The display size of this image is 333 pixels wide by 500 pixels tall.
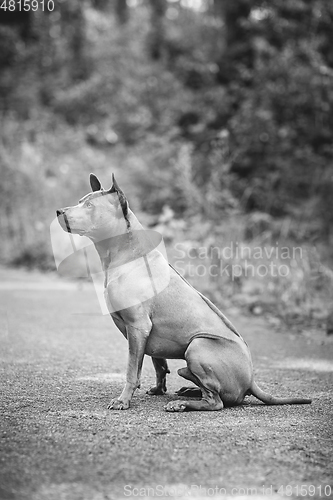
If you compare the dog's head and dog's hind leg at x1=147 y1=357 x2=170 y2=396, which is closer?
the dog's head

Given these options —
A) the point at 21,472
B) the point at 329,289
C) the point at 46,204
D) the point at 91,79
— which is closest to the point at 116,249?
the point at 21,472

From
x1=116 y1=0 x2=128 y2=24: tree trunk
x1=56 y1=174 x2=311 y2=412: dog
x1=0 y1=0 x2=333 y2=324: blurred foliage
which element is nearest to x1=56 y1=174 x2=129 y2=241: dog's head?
x1=56 y1=174 x2=311 y2=412: dog

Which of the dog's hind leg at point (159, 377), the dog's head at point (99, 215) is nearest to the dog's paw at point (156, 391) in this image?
the dog's hind leg at point (159, 377)

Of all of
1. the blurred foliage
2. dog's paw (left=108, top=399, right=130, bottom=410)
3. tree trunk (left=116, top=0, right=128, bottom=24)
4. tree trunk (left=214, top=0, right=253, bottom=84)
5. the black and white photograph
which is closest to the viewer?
the black and white photograph

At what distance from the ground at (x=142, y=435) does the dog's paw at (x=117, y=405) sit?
0.04 meters

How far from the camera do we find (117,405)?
3.53 meters

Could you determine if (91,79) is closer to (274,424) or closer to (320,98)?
(320,98)

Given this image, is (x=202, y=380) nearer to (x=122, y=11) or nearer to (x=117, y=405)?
(x=117, y=405)

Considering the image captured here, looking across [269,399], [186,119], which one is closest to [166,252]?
[269,399]

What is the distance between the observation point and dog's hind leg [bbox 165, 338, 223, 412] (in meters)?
3.58

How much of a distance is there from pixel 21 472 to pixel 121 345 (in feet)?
12.1

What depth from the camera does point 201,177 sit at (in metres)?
13.4

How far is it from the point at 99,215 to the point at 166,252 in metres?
5.28

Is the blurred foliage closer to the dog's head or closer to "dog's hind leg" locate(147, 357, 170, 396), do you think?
"dog's hind leg" locate(147, 357, 170, 396)
